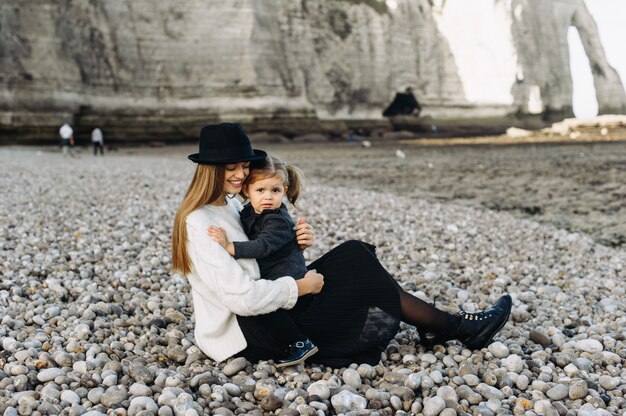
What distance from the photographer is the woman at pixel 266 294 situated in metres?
3.05

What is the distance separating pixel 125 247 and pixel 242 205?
3.34m

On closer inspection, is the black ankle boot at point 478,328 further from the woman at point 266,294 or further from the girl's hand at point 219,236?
the girl's hand at point 219,236

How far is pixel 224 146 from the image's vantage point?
9.93 ft

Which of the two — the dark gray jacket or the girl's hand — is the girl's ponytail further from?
the girl's hand

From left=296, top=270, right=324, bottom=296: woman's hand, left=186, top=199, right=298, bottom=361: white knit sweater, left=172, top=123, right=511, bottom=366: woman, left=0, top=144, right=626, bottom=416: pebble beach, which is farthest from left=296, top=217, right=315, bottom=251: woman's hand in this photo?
left=0, top=144, right=626, bottom=416: pebble beach

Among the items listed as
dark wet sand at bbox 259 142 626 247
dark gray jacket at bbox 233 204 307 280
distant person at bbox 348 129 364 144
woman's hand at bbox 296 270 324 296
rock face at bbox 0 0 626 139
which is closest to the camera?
dark gray jacket at bbox 233 204 307 280

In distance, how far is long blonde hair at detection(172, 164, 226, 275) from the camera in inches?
124

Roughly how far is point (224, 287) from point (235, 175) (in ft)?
2.01

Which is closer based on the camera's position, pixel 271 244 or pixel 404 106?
pixel 271 244

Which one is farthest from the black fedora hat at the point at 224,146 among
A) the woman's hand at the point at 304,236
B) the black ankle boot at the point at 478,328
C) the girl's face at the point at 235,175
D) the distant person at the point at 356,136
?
the distant person at the point at 356,136

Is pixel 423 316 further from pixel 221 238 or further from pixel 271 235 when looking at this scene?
pixel 221 238

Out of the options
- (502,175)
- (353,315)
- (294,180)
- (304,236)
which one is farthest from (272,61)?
(353,315)

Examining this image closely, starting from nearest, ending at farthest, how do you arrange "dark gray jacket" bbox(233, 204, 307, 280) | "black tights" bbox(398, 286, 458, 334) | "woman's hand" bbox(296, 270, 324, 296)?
"dark gray jacket" bbox(233, 204, 307, 280), "woman's hand" bbox(296, 270, 324, 296), "black tights" bbox(398, 286, 458, 334)

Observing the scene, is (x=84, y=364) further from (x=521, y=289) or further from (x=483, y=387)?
(x=521, y=289)
